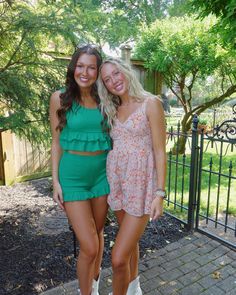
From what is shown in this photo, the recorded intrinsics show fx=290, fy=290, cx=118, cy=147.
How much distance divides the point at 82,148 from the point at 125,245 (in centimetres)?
67

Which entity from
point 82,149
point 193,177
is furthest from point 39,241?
point 193,177

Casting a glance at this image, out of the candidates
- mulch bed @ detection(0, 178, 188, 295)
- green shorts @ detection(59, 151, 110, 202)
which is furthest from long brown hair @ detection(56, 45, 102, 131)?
mulch bed @ detection(0, 178, 188, 295)

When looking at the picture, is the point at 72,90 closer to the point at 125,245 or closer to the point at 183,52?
the point at 125,245

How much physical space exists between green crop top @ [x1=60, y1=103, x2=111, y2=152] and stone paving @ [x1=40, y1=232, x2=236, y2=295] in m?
1.32

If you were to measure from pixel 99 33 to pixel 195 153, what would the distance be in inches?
66.3

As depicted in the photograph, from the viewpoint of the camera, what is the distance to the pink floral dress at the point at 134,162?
1794mm

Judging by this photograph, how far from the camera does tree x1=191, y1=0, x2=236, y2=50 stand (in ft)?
8.28

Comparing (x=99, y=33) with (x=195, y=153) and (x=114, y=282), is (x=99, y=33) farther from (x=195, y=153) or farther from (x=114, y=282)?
(x=114, y=282)

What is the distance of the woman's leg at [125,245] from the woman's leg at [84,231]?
155 millimetres

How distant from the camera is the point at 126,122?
181 centimetres

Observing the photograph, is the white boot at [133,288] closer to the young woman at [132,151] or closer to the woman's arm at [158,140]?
the young woman at [132,151]

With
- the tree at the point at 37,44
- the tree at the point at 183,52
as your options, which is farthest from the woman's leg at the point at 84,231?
the tree at the point at 183,52

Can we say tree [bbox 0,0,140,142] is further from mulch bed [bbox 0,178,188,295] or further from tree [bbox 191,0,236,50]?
mulch bed [bbox 0,178,188,295]

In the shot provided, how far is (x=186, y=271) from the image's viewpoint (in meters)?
2.69
